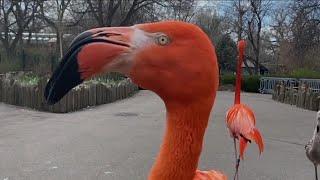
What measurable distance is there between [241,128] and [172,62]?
13.9ft

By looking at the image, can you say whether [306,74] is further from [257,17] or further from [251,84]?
[257,17]

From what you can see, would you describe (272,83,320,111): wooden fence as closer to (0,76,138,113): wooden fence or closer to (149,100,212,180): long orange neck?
(0,76,138,113): wooden fence

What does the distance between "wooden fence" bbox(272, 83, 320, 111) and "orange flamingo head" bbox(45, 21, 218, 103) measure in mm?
16661

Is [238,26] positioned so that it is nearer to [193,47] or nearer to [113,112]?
[113,112]

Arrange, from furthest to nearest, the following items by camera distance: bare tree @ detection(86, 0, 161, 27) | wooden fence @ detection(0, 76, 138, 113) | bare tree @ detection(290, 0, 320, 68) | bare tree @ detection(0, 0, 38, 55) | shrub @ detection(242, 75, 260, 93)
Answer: bare tree @ detection(0, 0, 38, 55)
bare tree @ detection(86, 0, 161, 27)
shrub @ detection(242, 75, 260, 93)
bare tree @ detection(290, 0, 320, 68)
wooden fence @ detection(0, 76, 138, 113)

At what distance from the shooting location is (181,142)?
157 cm

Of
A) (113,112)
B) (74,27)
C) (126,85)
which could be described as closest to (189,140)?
(113,112)

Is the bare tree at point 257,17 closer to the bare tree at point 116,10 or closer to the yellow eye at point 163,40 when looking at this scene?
the bare tree at point 116,10

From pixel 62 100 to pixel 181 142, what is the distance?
11847 millimetres

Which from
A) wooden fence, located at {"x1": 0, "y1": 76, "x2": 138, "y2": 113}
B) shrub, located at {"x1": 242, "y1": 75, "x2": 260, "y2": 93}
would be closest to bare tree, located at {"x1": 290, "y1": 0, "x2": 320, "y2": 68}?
shrub, located at {"x1": 242, "y1": 75, "x2": 260, "y2": 93}

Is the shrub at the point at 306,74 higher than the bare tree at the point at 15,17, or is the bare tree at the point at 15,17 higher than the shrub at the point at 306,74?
the bare tree at the point at 15,17

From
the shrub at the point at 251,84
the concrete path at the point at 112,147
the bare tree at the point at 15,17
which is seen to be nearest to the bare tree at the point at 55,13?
the bare tree at the point at 15,17

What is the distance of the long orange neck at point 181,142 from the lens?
1.56 metres

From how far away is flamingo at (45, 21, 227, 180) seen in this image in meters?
1.39
